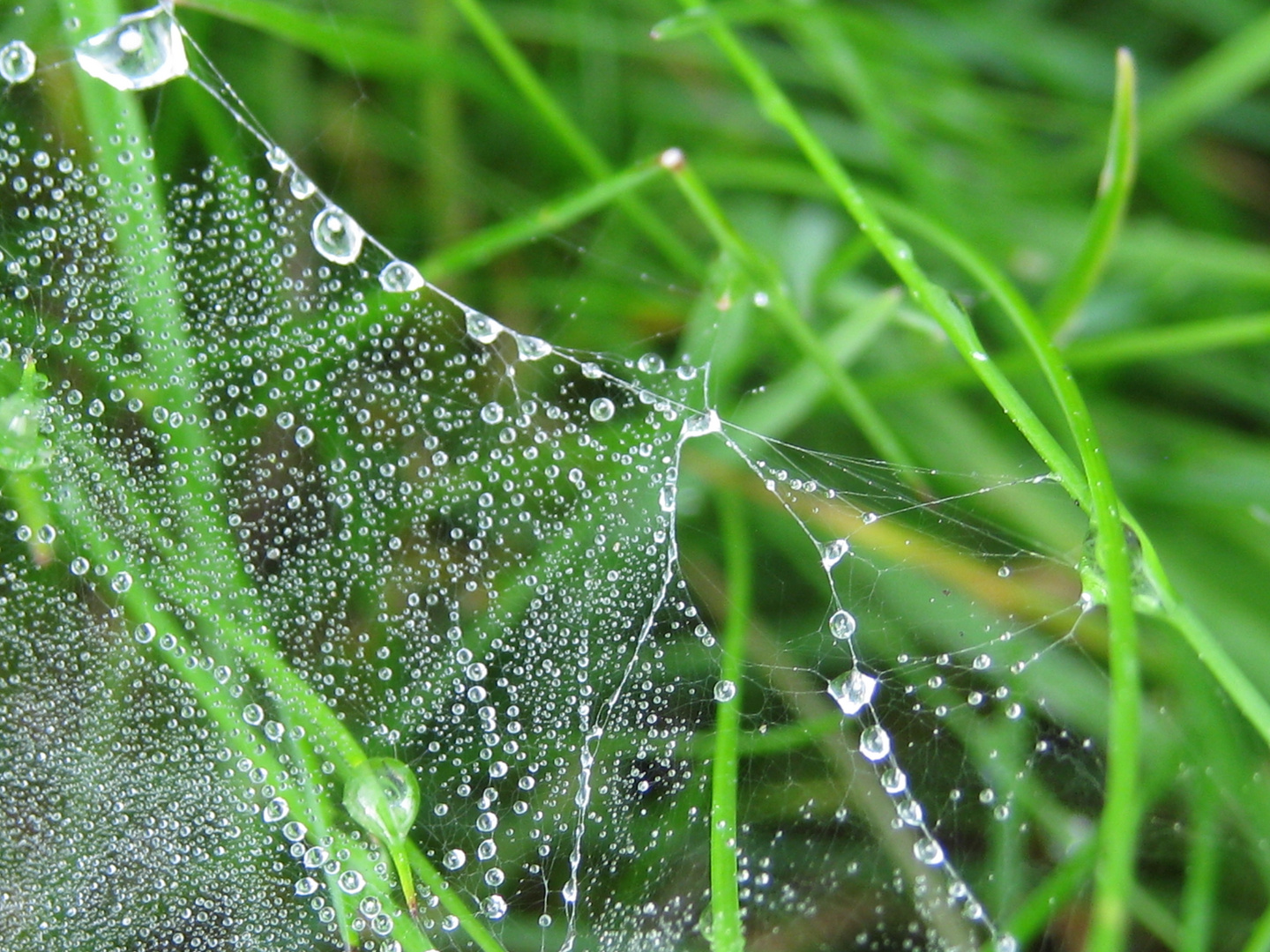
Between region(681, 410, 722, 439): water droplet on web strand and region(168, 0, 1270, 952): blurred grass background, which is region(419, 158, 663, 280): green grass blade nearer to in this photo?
region(168, 0, 1270, 952): blurred grass background

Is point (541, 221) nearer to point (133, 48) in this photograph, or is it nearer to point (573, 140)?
point (573, 140)

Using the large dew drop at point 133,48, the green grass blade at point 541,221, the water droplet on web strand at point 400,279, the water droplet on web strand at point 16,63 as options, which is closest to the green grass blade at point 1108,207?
the green grass blade at point 541,221

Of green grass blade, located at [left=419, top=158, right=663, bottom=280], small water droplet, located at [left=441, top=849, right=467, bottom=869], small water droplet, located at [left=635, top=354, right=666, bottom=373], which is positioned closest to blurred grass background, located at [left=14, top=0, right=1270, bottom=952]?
green grass blade, located at [left=419, top=158, right=663, bottom=280]

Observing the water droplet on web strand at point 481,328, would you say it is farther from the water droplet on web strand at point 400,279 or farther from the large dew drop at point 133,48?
the large dew drop at point 133,48

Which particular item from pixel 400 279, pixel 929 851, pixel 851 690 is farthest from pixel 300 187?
pixel 929 851

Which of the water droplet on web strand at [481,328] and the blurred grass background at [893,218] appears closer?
the water droplet on web strand at [481,328]
